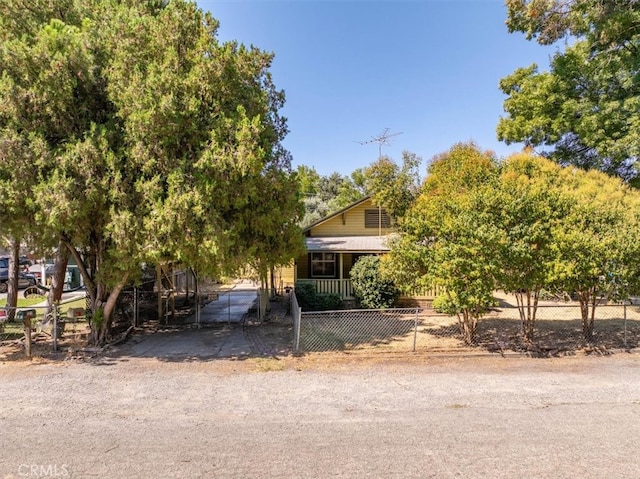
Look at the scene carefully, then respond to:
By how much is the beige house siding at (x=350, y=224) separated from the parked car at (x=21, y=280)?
60.4 feet

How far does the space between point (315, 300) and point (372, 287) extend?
2.53 m

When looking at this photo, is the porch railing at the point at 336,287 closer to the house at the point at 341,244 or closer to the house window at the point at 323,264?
the house at the point at 341,244

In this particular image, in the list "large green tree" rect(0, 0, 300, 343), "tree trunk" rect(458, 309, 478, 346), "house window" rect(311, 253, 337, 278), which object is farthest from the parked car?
"tree trunk" rect(458, 309, 478, 346)

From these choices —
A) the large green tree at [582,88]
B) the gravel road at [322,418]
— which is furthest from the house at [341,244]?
the large green tree at [582,88]

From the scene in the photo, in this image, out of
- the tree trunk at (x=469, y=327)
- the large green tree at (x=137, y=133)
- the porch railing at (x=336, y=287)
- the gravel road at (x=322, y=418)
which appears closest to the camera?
the gravel road at (x=322, y=418)

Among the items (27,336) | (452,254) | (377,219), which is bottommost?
(27,336)

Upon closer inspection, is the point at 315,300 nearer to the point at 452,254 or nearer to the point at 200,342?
the point at 200,342

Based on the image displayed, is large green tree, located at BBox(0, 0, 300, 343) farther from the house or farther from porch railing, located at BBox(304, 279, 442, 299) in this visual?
porch railing, located at BBox(304, 279, 442, 299)

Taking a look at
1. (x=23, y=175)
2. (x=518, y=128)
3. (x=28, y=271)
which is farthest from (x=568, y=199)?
(x=28, y=271)

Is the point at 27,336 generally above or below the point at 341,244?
below

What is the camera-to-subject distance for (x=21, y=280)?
23.3m

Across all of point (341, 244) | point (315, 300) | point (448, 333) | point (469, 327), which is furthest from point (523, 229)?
point (341, 244)

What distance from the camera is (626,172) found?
1650cm

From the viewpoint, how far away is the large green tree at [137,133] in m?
8.39
